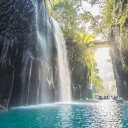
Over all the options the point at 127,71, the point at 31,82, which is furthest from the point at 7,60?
the point at 127,71

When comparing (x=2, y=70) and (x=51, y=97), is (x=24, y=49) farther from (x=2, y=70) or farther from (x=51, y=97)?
(x=51, y=97)

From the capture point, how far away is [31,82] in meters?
17.3

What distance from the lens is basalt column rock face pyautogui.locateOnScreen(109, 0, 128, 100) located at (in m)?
20.8

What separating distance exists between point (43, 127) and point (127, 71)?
1866cm

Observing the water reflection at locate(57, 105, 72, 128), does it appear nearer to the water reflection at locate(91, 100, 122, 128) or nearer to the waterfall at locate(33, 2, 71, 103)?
the water reflection at locate(91, 100, 122, 128)

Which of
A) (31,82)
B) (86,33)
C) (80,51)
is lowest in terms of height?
(31,82)

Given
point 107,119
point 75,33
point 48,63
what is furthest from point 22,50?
point 75,33

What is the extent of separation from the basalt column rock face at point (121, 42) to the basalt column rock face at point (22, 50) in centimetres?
890

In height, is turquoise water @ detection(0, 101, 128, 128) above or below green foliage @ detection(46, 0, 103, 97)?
below

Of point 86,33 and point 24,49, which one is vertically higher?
point 86,33

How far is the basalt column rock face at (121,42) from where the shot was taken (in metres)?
20.8

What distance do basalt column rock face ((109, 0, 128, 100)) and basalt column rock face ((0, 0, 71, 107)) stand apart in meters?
8.90

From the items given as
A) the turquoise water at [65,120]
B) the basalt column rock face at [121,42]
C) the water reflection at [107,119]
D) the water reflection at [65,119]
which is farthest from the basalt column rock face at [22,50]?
the basalt column rock face at [121,42]

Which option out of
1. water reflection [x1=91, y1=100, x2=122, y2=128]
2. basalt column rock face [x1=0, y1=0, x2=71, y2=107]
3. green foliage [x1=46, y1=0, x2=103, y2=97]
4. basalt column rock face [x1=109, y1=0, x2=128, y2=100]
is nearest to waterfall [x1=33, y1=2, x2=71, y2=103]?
basalt column rock face [x1=0, y1=0, x2=71, y2=107]
